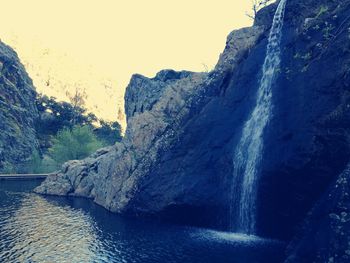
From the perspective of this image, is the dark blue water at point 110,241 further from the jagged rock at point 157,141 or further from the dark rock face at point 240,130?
the jagged rock at point 157,141

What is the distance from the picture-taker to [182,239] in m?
47.0

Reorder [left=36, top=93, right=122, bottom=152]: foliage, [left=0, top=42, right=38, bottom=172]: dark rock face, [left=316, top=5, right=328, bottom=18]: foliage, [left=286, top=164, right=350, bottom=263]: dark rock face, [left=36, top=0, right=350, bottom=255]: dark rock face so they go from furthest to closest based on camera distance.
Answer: [left=36, top=93, right=122, bottom=152]: foliage → [left=0, top=42, right=38, bottom=172]: dark rock face → [left=316, top=5, right=328, bottom=18]: foliage → [left=36, top=0, right=350, bottom=255]: dark rock face → [left=286, top=164, right=350, bottom=263]: dark rock face

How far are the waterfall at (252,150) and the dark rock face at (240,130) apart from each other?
1.05 metres

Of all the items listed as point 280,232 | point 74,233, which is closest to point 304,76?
point 280,232

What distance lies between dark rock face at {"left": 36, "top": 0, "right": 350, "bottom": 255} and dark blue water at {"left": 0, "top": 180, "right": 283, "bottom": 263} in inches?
159

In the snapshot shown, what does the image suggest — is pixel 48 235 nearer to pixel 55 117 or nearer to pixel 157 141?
pixel 157 141

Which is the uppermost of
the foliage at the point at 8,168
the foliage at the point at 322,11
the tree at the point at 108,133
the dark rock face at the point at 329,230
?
the foliage at the point at 322,11

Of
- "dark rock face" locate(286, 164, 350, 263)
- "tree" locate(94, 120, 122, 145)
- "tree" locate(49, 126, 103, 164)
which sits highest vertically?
"tree" locate(94, 120, 122, 145)

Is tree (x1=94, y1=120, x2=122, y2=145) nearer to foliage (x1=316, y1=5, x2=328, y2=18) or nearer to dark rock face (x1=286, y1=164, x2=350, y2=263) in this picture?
foliage (x1=316, y1=5, x2=328, y2=18)

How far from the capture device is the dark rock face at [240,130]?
4281 cm

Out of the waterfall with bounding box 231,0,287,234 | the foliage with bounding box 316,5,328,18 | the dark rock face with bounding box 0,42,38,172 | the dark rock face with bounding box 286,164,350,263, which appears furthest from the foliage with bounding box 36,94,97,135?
the dark rock face with bounding box 286,164,350,263

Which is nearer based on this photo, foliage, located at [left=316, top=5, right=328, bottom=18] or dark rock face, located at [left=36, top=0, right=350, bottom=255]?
dark rock face, located at [left=36, top=0, right=350, bottom=255]

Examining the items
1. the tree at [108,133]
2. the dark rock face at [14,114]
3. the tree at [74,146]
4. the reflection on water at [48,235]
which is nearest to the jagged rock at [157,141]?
the reflection on water at [48,235]

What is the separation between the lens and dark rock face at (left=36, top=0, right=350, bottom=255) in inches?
1686
